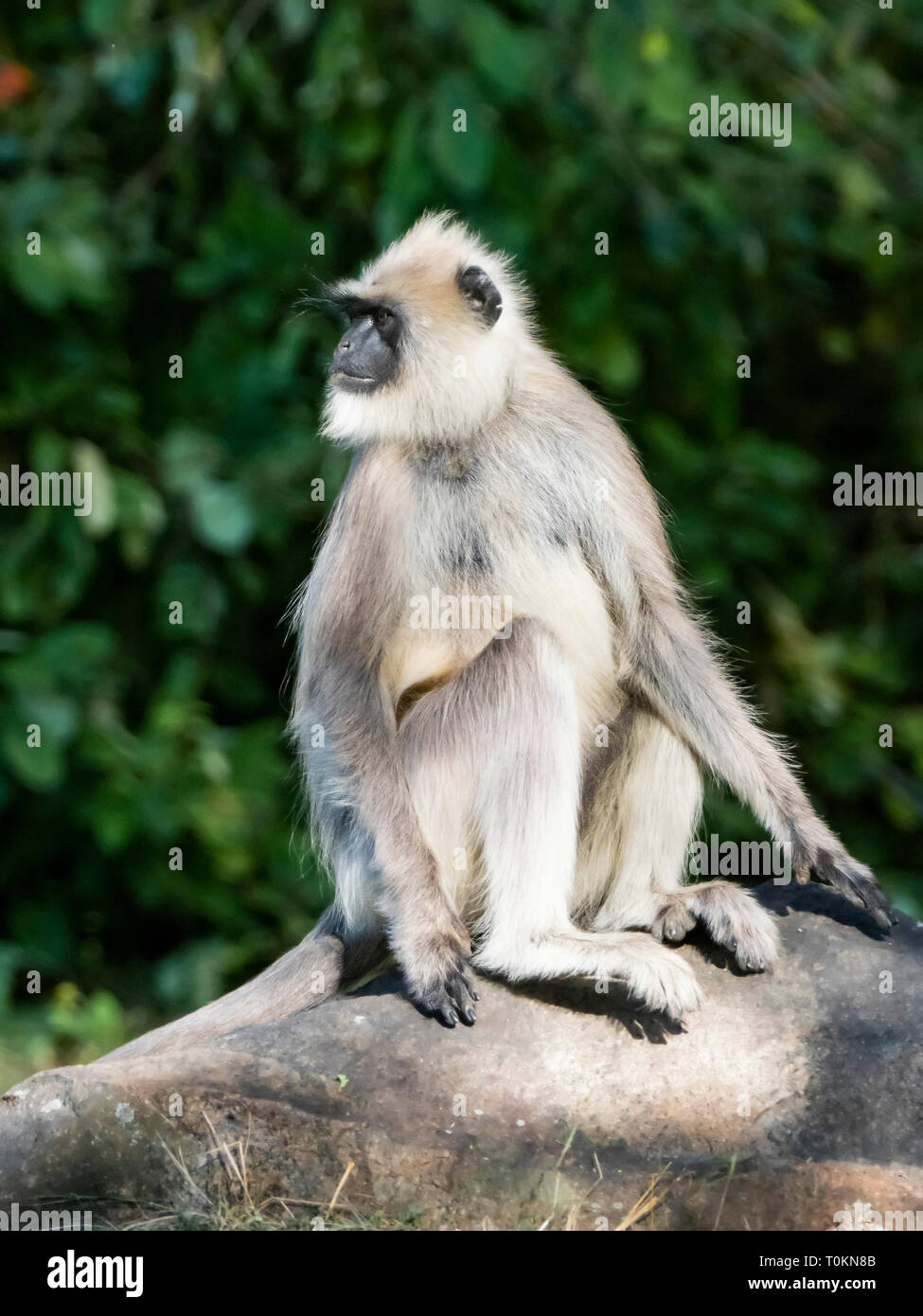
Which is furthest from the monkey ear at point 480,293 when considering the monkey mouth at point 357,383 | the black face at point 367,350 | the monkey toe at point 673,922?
the monkey toe at point 673,922

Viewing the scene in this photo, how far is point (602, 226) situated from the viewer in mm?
7207

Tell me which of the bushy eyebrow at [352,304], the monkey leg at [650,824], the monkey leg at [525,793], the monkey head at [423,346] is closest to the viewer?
the monkey leg at [525,793]

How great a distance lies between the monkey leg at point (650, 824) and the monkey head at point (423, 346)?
109 cm

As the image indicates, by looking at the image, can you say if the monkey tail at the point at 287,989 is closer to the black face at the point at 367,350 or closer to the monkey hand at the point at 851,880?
the monkey hand at the point at 851,880

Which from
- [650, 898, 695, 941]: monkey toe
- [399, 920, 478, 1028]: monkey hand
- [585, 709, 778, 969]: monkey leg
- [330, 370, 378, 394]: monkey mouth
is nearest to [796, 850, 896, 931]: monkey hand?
[585, 709, 778, 969]: monkey leg

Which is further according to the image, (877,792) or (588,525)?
(877,792)

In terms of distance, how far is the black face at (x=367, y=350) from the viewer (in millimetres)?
4688

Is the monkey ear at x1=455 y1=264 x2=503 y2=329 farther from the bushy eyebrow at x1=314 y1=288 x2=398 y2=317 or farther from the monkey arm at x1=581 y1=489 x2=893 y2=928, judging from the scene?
the monkey arm at x1=581 y1=489 x2=893 y2=928

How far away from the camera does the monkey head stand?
4.66 metres

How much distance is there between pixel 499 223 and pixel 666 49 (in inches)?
42.4
